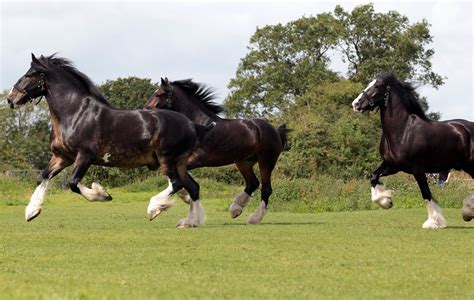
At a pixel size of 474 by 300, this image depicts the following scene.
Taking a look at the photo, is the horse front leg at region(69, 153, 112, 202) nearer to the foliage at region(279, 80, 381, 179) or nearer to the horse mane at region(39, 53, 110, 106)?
the horse mane at region(39, 53, 110, 106)

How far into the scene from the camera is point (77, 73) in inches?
727

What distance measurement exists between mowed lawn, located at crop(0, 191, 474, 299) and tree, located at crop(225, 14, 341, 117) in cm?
7018

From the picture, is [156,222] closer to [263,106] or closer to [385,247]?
[385,247]

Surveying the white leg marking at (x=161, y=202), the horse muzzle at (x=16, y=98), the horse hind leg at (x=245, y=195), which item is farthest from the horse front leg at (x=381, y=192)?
the horse muzzle at (x=16, y=98)

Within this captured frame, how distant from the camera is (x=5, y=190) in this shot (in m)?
40.0

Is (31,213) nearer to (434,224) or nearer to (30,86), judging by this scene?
(30,86)

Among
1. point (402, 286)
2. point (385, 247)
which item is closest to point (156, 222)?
point (385, 247)

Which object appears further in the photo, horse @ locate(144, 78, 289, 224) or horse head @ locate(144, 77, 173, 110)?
horse head @ locate(144, 77, 173, 110)

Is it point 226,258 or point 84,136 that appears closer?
point 226,258

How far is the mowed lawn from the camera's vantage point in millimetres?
10359

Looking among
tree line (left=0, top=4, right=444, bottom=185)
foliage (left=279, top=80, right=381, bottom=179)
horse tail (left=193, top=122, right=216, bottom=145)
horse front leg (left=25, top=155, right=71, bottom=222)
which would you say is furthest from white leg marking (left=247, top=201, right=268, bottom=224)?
tree line (left=0, top=4, right=444, bottom=185)

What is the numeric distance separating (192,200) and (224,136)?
192 centimetres

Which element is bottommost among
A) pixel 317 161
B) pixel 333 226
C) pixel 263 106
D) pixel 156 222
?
pixel 263 106

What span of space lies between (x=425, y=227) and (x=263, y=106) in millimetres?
71837
